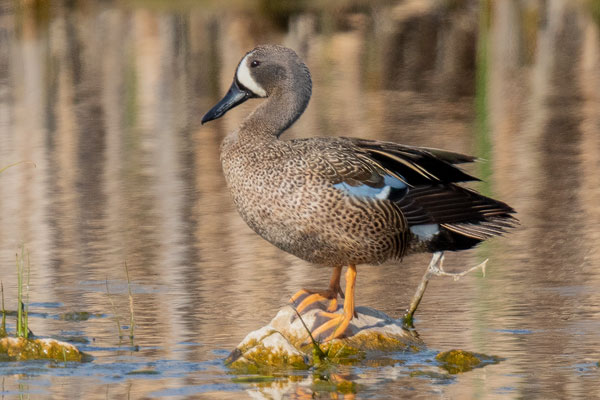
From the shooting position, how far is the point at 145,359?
630 cm

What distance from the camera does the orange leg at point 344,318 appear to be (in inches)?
257

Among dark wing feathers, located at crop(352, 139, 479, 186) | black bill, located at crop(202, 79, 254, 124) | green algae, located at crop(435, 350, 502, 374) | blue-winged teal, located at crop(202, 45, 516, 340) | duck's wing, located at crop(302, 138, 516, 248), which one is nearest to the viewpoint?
green algae, located at crop(435, 350, 502, 374)

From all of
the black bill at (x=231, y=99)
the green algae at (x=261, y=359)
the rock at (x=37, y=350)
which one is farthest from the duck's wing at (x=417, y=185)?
the rock at (x=37, y=350)

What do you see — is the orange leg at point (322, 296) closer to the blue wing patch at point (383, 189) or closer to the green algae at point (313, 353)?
the green algae at point (313, 353)

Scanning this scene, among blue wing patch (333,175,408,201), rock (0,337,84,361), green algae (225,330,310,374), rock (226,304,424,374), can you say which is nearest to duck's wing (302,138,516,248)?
blue wing patch (333,175,408,201)

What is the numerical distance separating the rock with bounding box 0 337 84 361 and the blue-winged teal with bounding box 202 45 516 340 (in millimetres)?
993

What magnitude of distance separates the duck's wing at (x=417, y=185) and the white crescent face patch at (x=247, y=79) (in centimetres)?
54

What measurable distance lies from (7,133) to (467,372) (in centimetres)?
835

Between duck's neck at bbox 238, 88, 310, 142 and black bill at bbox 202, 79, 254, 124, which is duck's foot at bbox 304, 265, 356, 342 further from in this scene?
black bill at bbox 202, 79, 254, 124

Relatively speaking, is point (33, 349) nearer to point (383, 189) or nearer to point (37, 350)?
point (37, 350)

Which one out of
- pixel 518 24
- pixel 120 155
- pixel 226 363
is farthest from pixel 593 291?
pixel 518 24

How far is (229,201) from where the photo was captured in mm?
10258

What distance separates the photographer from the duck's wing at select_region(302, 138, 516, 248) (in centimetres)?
659

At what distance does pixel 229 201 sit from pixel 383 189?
3740 millimetres
